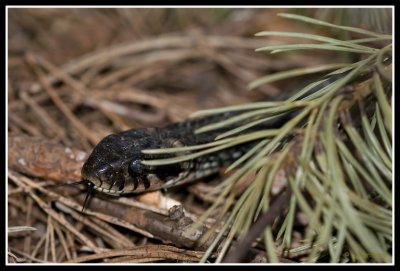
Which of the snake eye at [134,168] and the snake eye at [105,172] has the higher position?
the snake eye at [134,168]

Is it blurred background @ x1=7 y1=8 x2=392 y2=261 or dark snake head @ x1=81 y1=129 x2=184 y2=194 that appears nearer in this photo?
dark snake head @ x1=81 y1=129 x2=184 y2=194

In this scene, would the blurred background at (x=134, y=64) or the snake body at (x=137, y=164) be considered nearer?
the snake body at (x=137, y=164)

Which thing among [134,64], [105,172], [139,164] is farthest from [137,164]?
[134,64]

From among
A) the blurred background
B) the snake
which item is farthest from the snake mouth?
the blurred background

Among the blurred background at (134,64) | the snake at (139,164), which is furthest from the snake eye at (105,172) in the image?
the blurred background at (134,64)

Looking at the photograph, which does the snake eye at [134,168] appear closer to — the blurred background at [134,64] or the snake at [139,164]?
the snake at [139,164]

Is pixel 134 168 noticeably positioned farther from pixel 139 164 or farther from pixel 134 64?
pixel 134 64

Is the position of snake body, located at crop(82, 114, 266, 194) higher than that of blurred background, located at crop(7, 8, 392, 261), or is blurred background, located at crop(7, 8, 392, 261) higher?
blurred background, located at crop(7, 8, 392, 261)

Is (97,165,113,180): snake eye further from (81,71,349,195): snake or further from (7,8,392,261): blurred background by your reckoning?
(7,8,392,261): blurred background

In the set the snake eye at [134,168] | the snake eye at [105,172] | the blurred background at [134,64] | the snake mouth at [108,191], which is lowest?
the snake mouth at [108,191]
